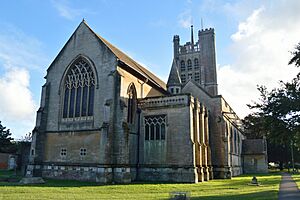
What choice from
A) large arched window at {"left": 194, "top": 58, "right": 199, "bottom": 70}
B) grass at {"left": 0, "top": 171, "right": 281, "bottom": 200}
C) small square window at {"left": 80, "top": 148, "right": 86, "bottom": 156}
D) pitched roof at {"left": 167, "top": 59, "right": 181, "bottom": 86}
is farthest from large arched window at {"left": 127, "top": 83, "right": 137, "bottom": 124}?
large arched window at {"left": 194, "top": 58, "right": 199, "bottom": 70}

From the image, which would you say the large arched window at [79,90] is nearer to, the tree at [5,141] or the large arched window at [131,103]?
the large arched window at [131,103]

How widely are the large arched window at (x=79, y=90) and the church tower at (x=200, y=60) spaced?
2438 centimetres

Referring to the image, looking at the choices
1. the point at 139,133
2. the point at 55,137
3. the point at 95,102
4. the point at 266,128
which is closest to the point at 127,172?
the point at 139,133

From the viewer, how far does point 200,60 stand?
5422 cm

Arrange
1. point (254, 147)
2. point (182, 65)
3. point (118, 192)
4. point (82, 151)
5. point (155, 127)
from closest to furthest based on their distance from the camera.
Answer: point (118, 192), point (82, 151), point (155, 127), point (254, 147), point (182, 65)

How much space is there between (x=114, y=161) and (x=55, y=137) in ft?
28.4

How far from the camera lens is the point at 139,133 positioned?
28.8 metres

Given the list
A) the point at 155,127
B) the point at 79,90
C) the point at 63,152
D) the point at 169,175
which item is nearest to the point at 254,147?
the point at 155,127

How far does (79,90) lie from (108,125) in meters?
7.16

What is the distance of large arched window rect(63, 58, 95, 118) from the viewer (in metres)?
28.8

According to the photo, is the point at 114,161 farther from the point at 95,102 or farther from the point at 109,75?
the point at 109,75

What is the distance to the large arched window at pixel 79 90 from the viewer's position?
2877 centimetres

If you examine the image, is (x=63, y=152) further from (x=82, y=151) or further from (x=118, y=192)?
(x=118, y=192)

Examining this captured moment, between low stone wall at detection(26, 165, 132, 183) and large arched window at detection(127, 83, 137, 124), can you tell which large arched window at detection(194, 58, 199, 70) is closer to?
large arched window at detection(127, 83, 137, 124)
